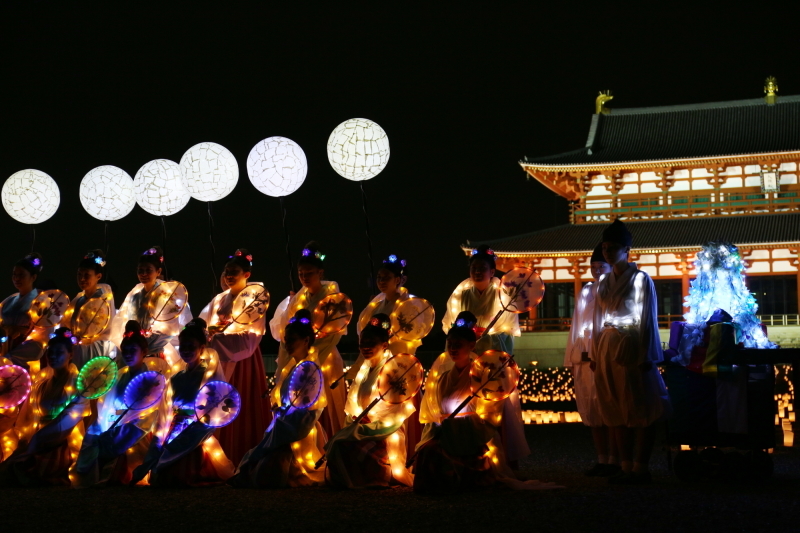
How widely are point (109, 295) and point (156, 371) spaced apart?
0.92 metres

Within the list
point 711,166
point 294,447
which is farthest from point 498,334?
point 711,166

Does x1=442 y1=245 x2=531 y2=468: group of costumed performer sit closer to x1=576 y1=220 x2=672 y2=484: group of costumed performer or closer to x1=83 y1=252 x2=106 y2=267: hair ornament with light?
x1=576 y1=220 x2=672 y2=484: group of costumed performer

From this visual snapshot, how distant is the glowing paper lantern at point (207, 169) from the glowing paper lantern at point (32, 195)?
4.91 ft

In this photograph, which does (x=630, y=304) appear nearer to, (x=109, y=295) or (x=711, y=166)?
(x=109, y=295)

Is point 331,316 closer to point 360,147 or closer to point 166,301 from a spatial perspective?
point 166,301

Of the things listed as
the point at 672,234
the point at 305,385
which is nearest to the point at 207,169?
the point at 305,385

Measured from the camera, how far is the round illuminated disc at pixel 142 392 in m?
5.82

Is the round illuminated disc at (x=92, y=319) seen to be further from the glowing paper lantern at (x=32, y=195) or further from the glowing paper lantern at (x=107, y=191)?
Answer: the glowing paper lantern at (x=32, y=195)

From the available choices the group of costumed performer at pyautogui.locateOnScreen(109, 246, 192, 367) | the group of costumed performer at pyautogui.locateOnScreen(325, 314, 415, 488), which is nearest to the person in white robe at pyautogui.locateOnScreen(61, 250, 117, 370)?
the group of costumed performer at pyautogui.locateOnScreen(109, 246, 192, 367)

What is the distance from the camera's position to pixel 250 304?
250 inches

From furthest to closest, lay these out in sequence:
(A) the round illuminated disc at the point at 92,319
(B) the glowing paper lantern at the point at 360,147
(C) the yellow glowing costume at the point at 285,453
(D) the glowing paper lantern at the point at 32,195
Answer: (D) the glowing paper lantern at the point at 32,195 → (B) the glowing paper lantern at the point at 360,147 → (A) the round illuminated disc at the point at 92,319 → (C) the yellow glowing costume at the point at 285,453

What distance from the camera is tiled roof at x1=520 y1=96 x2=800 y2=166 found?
23328 mm

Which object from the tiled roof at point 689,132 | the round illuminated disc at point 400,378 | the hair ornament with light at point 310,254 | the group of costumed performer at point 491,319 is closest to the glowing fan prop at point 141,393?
the hair ornament with light at point 310,254

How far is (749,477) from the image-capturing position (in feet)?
17.8
